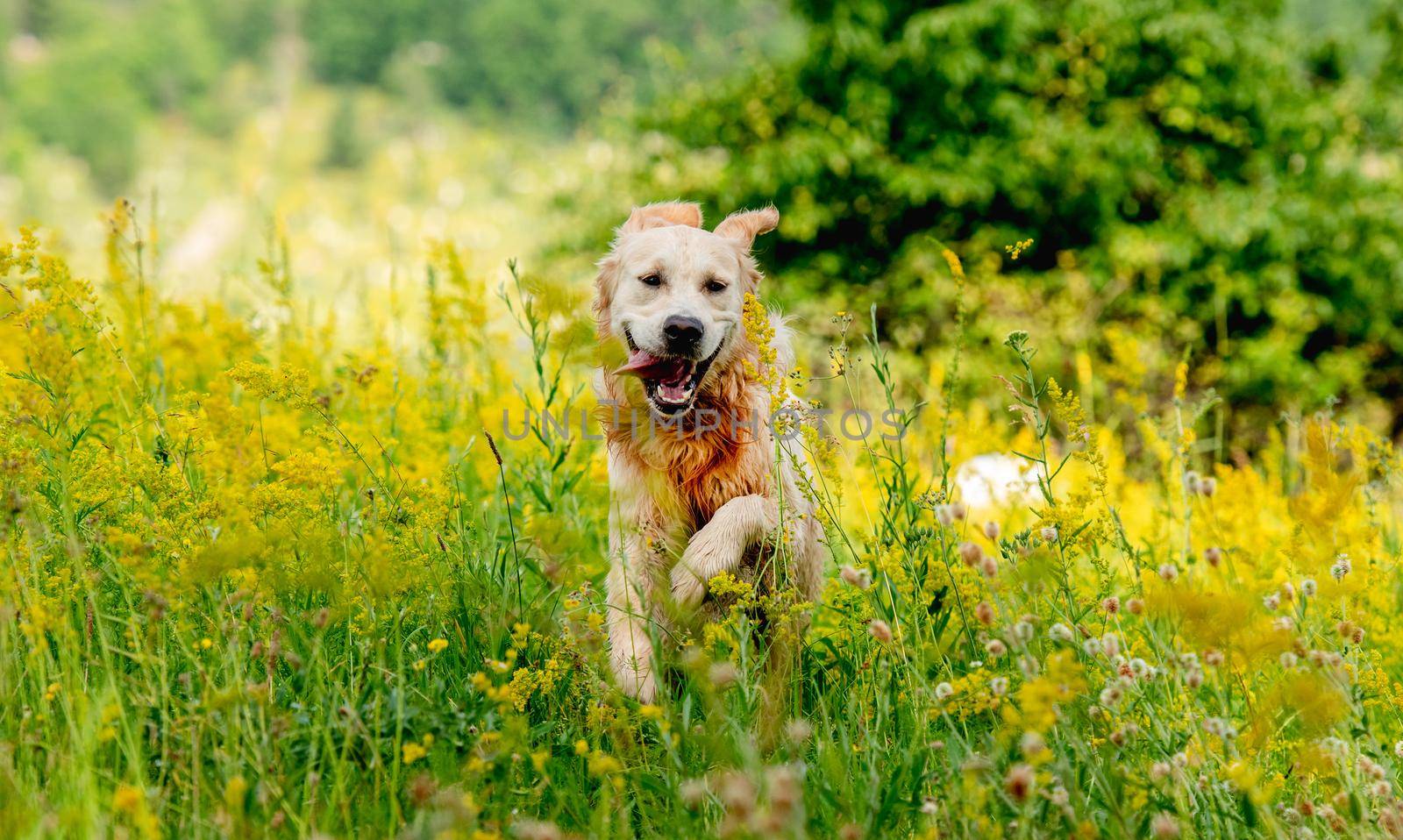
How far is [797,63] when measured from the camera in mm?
13219

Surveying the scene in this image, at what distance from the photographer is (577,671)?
2.76m

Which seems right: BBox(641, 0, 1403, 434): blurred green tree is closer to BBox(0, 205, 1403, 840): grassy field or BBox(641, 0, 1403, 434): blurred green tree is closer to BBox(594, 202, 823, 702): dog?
BBox(594, 202, 823, 702): dog

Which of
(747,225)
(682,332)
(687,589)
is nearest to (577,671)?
(687,589)

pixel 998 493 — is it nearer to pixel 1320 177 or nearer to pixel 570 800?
pixel 570 800

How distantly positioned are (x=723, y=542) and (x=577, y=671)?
552mm

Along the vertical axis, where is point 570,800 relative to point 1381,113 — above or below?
below

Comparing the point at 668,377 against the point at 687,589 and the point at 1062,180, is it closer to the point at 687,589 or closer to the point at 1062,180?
the point at 687,589


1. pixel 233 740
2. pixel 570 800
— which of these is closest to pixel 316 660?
pixel 233 740

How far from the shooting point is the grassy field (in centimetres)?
192

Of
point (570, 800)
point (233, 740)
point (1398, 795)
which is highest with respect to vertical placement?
point (233, 740)

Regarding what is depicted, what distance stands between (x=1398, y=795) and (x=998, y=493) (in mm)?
4663

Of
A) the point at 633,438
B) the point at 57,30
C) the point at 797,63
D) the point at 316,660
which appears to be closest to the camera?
the point at 316,660

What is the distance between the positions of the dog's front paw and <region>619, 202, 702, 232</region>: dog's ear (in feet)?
3.87

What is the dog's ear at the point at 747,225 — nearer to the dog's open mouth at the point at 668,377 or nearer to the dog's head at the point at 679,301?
the dog's head at the point at 679,301
